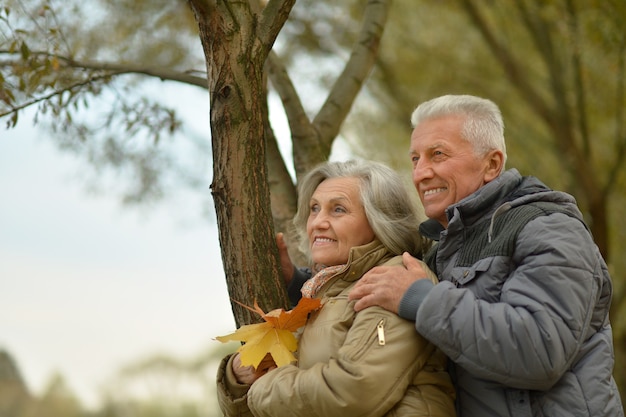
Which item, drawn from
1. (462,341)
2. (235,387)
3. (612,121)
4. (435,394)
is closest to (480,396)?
(435,394)

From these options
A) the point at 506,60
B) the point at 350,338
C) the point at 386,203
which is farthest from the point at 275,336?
the point at 506,60

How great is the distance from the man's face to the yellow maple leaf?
2.10ft

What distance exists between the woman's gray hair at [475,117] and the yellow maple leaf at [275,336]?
2.90 ft

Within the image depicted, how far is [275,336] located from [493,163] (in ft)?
3.56

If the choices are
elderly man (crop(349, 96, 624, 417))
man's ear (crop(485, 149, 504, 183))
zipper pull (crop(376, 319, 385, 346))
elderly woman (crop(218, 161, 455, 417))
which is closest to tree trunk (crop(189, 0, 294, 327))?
elderly woman (crop(218, 161, 455, 417))

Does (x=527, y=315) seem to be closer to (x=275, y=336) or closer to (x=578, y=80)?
(x=275, y=336)

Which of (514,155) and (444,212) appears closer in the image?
(444,212)

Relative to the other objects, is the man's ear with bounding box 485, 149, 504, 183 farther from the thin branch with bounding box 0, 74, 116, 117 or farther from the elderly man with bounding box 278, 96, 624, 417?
the thin branch with bounding box 0, 74, 116, 117

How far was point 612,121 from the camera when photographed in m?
11.9

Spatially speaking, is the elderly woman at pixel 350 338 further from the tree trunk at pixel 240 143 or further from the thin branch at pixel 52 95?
the thin branch at pixel 52 95

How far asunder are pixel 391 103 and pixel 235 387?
10.1 m

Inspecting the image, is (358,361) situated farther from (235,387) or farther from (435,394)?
(235,387)

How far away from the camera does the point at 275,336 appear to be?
2.93 meters

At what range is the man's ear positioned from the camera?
10.0 ft
